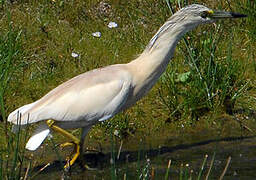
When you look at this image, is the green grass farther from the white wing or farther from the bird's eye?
the bird's eye

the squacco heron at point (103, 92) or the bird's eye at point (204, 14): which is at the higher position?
the bird's eye at point (204, 14)

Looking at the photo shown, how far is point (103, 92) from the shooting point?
5793mm

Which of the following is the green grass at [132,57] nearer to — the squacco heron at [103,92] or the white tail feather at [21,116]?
the white tail feather at [21,116]

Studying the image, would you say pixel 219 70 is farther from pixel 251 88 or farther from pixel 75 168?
pixel 75 168

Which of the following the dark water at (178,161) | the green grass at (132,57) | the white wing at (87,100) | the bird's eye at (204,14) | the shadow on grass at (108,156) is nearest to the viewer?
the dark water at (178,161)

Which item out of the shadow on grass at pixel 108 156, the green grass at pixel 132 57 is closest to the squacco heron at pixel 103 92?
the shadow on grass at pixel 108 156

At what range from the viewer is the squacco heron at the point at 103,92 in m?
5.69

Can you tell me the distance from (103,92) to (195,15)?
3.57ft

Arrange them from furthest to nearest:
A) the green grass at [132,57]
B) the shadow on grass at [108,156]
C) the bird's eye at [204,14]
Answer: the green grass at [132,57] < the bird's eye at [204,14] < the shadow on grass at [108,156]

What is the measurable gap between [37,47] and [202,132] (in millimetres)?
2520

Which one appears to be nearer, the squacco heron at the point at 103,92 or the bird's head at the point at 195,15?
the squacco heron at the point at 103,92

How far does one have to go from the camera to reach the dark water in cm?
547

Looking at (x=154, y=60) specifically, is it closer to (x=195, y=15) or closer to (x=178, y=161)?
(x=195, y=15)

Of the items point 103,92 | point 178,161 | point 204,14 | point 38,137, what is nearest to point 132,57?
point 204,14
